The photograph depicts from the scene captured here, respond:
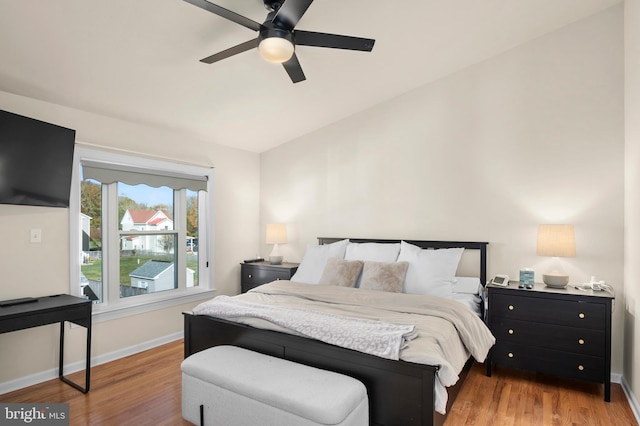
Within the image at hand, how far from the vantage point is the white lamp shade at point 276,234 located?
189 inches

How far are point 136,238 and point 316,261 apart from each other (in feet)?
6.46

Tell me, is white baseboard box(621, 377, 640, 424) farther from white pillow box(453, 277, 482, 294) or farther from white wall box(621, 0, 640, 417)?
white pillow box(453, 277, 482, 294)

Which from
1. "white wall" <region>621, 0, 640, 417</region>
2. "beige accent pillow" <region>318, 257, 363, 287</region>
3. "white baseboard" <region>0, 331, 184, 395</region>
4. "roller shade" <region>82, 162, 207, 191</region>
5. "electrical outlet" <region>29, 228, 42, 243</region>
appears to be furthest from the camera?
"beige accent pillow" <region>318, 257, 363, 287</region>

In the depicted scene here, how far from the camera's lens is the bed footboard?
1912 millimetres

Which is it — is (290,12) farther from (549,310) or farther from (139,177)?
(549,310)

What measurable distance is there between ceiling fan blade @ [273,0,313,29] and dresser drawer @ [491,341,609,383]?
2999mm

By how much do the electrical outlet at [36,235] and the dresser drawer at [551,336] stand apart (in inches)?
155

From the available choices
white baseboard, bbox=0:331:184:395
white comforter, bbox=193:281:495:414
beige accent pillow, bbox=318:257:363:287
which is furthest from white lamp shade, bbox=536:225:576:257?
white baseboard, bbox=0:331:184:395

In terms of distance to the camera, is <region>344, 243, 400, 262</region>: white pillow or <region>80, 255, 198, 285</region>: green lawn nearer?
<region>80, 255, 198, 285</region>: green lawn

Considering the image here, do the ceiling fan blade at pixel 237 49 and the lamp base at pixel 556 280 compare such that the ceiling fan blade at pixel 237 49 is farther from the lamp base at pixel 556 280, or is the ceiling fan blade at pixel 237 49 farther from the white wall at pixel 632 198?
the lamp base at pixel 556 280

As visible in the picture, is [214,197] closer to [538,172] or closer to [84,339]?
[84,339]

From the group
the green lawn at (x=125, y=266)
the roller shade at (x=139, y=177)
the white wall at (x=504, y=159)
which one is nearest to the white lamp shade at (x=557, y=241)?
the white wall at (x=504, y=159)

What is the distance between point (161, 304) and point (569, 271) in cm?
409

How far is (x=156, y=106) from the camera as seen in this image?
11.3 ft
